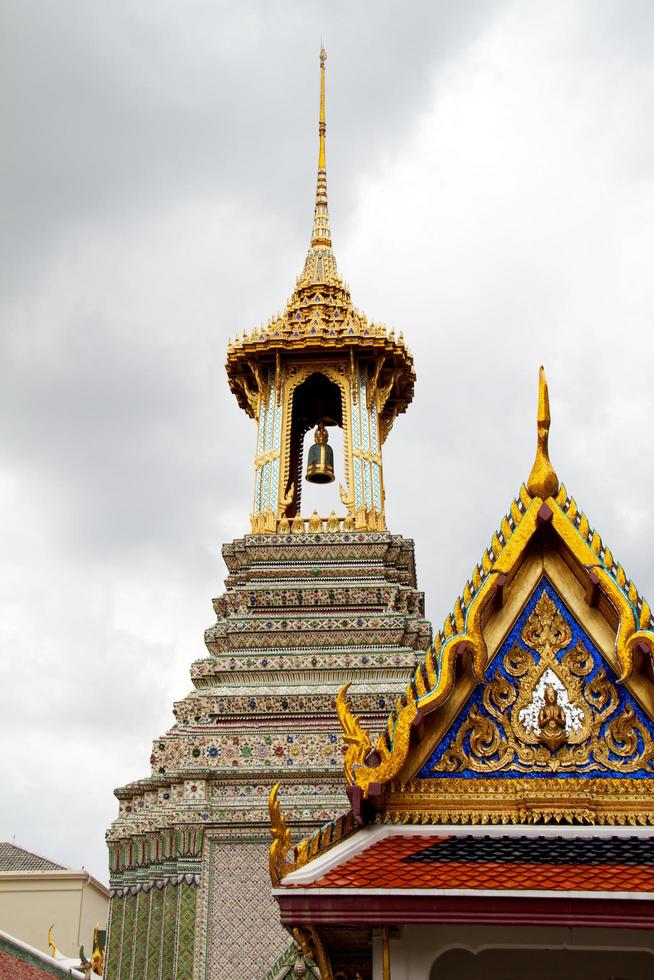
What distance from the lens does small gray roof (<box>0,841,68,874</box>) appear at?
36031 millimetres

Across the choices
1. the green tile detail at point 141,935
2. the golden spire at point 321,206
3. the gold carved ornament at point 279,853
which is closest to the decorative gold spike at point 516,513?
the gold carved ornament at point 279,853

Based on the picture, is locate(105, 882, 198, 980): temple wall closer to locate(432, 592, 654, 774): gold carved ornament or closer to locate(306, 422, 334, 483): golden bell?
locate(306, 422, 334, 483): golden bell

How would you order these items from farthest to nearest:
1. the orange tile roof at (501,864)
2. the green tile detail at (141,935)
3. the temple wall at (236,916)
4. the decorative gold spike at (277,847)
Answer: the green tile detail at (141,935) → the temple wall at (236,916) → the decorative gold spike at (277,847) → the orange tile roof at (501,864)

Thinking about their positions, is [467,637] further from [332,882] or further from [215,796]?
[215,796]

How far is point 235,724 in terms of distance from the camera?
56.2ft

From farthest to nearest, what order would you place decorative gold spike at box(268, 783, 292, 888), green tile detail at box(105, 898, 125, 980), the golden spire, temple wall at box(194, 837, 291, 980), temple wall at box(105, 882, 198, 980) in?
the golden spire, green tile detail at box(105, 898, 125, 980), temple wall at box(105, 882, 198, 980), temple wall at box(194, 837, 291, 980), decorative gold spike at box(268, 783, 292, 888)

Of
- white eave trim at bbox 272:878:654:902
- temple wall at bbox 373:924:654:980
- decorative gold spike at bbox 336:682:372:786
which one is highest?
decorative gold spike at bbox 336:682:372:786

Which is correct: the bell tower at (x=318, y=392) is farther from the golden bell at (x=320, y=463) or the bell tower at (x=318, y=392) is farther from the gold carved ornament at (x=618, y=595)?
the gold carved ornament at (x=618, y=595)

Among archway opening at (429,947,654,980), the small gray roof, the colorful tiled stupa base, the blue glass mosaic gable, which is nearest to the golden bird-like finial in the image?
the blue glass mosaic gable

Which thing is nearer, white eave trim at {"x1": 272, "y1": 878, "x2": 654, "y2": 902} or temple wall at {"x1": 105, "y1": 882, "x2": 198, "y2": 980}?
white eave trim at {"x1": 272, "y1": 878, "x2": 654, "y2": 902}

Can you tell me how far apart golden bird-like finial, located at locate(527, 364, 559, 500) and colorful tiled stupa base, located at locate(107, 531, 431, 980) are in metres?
7.90

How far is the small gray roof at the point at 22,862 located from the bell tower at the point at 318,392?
1851cm

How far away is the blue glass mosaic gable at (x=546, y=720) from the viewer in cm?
855

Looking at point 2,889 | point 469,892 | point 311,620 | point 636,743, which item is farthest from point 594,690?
point 2,889
